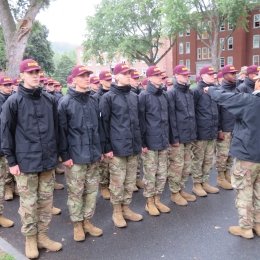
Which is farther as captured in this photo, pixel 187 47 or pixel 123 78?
pixel 187 47

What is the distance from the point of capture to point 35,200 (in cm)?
467

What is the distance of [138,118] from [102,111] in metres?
0.67

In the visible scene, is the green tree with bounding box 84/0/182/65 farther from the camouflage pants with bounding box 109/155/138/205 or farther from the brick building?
the camouflage pants with bounding box 109/155/138/205

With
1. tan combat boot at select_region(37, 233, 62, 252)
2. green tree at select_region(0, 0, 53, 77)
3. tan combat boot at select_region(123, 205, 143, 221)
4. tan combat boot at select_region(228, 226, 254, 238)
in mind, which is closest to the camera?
tan combat boot at select_region(37, 233, 62, 252)

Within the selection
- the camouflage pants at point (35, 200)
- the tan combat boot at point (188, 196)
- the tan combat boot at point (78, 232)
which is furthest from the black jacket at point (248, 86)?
the camouflage pants at point (35, 200)

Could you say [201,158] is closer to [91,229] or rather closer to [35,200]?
[91,229]

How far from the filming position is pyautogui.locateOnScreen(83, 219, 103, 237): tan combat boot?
5.25 m

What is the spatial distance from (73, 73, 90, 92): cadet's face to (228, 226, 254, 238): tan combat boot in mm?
2907

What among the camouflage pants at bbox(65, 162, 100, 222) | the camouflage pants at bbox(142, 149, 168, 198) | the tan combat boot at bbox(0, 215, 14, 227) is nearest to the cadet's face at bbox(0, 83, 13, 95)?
the tan combat boot at bbox(0, 215, 14, 227)

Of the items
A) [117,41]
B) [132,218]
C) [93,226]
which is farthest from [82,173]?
[117,41]

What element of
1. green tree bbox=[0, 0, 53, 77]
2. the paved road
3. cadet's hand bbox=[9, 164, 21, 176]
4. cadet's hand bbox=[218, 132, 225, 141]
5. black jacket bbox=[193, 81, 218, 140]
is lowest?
the paved road

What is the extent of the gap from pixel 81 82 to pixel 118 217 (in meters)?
2.17

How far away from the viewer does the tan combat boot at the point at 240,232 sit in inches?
199

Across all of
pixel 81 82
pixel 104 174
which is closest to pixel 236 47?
pixel 104 174
